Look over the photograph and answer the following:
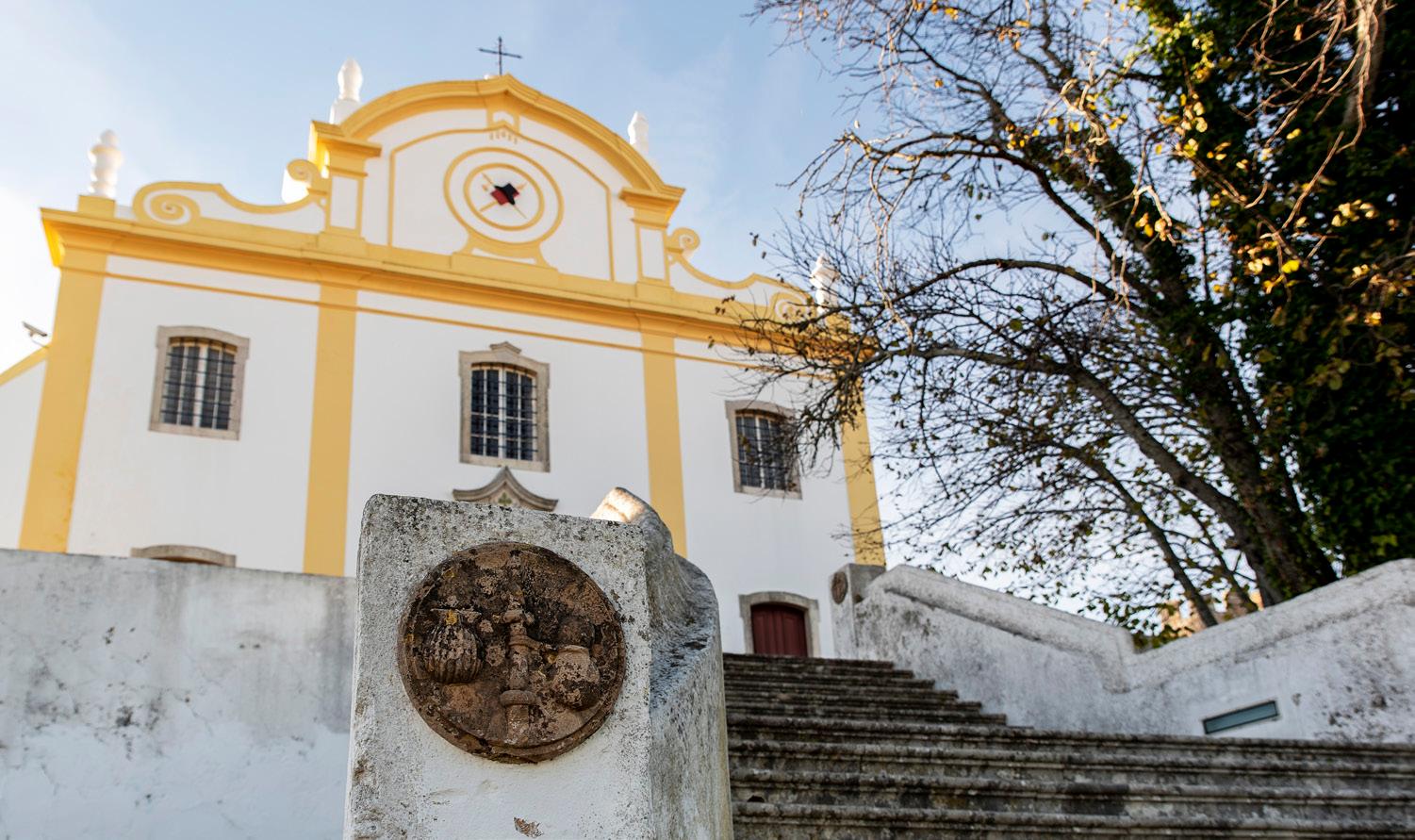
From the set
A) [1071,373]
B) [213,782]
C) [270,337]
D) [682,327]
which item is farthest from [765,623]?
[213,782]

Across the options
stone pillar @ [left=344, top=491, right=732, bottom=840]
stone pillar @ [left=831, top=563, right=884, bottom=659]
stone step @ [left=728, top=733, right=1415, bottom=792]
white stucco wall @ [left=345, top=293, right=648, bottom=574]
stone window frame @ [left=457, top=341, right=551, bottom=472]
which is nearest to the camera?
stone pillar @ [left=344, top=491, right=732, bottom=840]

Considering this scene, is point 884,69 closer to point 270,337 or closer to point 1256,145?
point 1256,145

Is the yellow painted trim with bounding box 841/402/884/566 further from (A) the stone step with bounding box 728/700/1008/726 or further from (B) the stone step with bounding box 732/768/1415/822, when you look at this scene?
(B) the stone step with bounding box 732/768/1415/822

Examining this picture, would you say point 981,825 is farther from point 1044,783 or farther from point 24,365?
point 24,365

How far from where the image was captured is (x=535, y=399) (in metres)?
19.0

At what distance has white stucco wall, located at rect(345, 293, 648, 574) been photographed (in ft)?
58.0

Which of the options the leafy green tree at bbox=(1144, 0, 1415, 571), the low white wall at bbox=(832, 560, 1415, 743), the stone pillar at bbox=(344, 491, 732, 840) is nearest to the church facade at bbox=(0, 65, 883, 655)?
the low white wall at bbox=(832, 560, 1415, 743)

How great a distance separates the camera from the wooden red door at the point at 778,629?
738 inches

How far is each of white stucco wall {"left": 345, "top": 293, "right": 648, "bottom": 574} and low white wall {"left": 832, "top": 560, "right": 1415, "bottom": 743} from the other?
9214 mm

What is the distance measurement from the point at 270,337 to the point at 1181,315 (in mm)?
12217

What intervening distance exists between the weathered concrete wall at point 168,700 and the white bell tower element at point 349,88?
46.9 ft

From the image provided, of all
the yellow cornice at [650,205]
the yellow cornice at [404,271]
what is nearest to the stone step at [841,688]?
the yellow cornice at [404,271]

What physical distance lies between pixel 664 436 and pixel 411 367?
147 inches

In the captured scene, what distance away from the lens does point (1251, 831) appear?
5.16 metres
